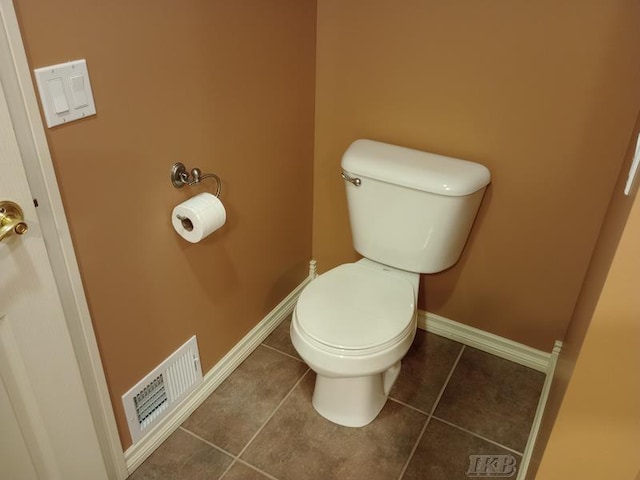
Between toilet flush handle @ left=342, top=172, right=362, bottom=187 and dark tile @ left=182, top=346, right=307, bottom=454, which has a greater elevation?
toilet flush handle @ left=342, top=172, right=362, bottom=187

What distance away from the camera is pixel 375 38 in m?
1.78

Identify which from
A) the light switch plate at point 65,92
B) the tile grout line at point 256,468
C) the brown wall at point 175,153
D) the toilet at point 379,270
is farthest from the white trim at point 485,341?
the light switch plate at point 65,92

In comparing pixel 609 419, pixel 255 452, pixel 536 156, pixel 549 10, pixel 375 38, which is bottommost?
pixel 255 452

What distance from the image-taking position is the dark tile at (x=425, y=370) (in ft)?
6.38

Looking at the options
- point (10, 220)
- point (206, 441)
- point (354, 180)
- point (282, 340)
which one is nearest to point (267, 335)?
point (282, 340)

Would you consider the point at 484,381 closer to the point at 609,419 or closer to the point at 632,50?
the point at 609,419

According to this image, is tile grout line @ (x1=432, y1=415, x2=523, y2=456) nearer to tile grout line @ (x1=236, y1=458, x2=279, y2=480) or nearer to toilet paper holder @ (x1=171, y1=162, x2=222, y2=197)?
tile grout line @ (x1=236, y1=458, x2=279, y2=480)

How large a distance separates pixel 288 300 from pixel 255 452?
69 cm

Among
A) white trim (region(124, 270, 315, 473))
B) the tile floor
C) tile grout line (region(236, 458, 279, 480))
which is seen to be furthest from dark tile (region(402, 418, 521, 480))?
white trim (region(124, 270, 315, 473))

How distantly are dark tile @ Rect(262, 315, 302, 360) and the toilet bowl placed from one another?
0.29 meters

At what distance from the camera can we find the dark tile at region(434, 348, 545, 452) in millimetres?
1838

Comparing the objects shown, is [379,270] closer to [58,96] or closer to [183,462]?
[183,462]

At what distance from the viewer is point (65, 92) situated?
1128 millimetres

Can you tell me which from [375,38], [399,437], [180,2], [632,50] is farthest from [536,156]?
[180,2]
